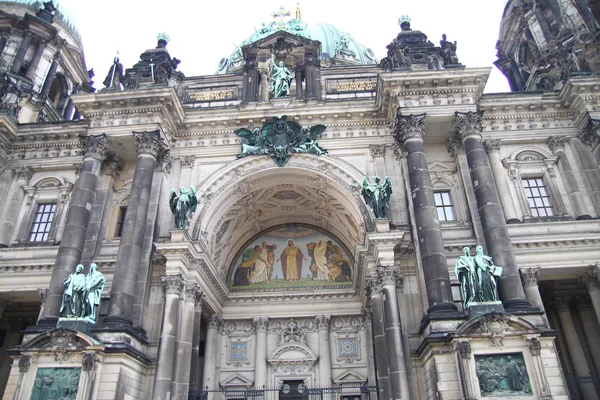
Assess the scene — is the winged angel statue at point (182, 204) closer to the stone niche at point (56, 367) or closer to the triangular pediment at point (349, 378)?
the stone niche at point (56, 367)

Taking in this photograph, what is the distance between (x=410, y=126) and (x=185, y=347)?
11483 mm

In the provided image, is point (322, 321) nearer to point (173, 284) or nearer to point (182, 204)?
point (173, 284)

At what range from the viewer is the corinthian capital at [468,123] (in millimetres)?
18828

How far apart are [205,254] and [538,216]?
13012 mm

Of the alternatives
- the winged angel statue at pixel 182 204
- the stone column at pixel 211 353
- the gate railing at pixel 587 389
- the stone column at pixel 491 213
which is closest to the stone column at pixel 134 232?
the winged angel statue at pixel 182 204

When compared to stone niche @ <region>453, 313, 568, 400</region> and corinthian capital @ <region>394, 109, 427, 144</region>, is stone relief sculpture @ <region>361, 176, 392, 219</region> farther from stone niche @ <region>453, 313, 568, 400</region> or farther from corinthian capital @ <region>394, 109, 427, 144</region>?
stone niche @ <region>453, 313, 568, 400</region>

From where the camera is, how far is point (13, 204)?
21109 mm

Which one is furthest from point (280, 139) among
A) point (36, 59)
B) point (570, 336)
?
point (36, 59)

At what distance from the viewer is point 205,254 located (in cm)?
1919

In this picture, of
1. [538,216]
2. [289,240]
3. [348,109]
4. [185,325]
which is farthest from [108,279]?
[538,216]

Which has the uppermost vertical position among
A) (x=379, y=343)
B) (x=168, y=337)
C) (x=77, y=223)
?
(x=77, y=223)

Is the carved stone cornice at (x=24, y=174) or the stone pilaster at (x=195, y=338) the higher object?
the carved stone cornice at (x=24, y=174)

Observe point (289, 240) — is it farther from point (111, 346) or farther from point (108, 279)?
point (111, 346)

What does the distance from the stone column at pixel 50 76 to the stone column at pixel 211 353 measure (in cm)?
1577
